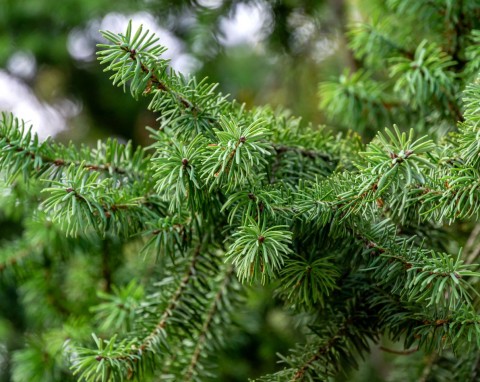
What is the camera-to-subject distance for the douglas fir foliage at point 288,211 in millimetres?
523

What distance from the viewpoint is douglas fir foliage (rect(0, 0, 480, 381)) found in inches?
20.6

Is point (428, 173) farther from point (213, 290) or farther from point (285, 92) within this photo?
point (285, 92)

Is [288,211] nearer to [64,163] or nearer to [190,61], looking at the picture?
[64,163]

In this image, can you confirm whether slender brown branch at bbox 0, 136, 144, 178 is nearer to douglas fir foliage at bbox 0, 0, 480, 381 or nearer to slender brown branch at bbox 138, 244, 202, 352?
douglas fir foliage at bbox 0, 0, 480, 381

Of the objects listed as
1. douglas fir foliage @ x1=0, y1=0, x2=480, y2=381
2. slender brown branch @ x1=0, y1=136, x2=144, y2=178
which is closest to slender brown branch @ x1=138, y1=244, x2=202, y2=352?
douglas fir foliage @ x1=0, y1=0, x2=480, y2=381

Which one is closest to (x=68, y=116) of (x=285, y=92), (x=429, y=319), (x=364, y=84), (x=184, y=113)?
(x=285, y=92)

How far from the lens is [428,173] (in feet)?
1.91

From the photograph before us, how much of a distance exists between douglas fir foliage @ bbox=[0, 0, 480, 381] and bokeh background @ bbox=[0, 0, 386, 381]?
0.20 meters

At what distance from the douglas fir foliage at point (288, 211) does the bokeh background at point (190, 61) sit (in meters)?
0.20

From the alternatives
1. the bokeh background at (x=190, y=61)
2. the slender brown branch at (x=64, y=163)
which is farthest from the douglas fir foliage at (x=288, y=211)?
the bokeh background at (x=190, y=61)

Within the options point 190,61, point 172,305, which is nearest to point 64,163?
point 172,305

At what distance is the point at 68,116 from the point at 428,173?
1581 mm

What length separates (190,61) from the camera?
1.27 metres

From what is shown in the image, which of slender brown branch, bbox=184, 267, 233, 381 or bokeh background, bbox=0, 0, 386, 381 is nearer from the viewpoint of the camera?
slender brown branch, bbox=184, 267, 233, 381
